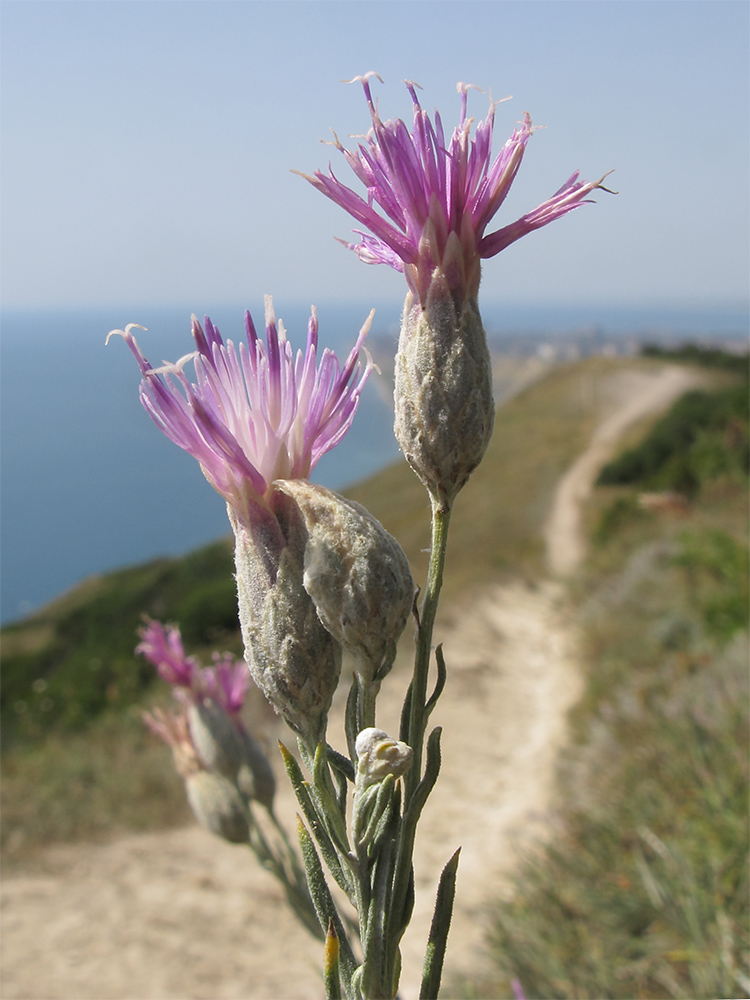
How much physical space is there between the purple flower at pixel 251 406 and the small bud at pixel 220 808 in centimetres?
133

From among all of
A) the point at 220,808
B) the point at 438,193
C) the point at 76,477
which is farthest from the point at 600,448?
the point at 438,193

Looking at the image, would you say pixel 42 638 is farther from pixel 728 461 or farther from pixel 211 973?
pixel 728 461

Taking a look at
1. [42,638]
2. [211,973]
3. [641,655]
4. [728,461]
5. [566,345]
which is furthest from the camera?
[566,345]

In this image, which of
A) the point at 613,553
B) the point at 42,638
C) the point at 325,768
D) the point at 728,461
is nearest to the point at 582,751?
the point at 325,768

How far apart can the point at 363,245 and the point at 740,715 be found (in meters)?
5.63

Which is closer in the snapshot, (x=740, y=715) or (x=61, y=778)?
(x=740, y=715)

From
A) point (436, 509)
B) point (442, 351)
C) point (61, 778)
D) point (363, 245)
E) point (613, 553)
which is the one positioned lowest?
point (61, 778)

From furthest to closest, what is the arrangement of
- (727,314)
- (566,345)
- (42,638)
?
(727,314)
(566,345)
(42,638)

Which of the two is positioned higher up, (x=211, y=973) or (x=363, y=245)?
(x=363, y=245)

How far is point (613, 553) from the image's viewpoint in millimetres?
15789

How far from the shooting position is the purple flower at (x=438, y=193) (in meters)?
1.06

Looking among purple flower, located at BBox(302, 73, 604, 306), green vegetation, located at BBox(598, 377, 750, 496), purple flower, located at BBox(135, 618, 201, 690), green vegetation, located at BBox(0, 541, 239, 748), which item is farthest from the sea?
purple flower, located at BBox(302, 73, 604, 306)

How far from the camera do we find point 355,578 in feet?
3.19

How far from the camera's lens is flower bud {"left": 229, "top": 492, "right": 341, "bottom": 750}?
1.06 metres
